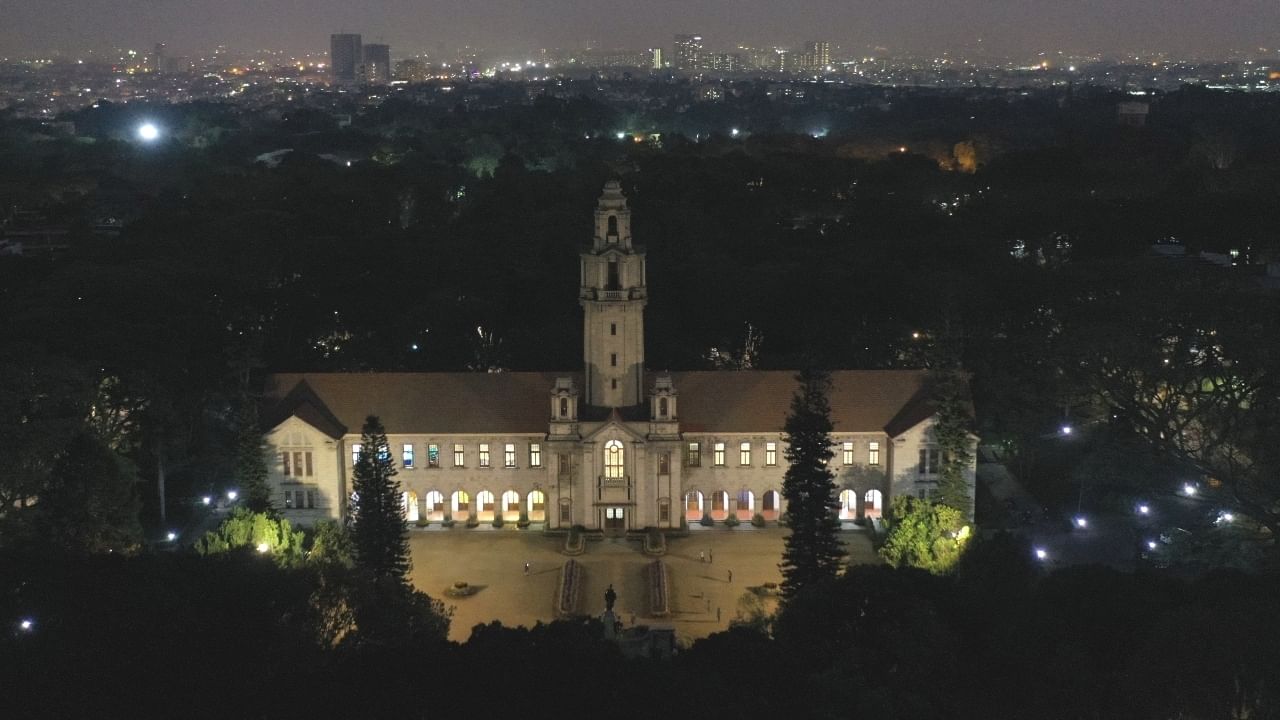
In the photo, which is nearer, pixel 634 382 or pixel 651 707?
pixel 651 707

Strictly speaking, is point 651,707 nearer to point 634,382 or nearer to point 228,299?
point 634,382

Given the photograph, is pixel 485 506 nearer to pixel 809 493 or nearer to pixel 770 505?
pixel 770 505

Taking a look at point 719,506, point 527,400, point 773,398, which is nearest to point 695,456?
point 719,506

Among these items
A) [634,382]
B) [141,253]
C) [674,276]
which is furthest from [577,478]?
[141,253]

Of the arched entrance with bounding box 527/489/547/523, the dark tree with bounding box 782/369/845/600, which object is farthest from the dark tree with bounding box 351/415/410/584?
the dark tree with bounding box 782/369/845/600

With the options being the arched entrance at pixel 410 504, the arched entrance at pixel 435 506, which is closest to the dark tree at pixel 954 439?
the arched entrance at pixel 435 506
